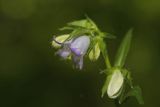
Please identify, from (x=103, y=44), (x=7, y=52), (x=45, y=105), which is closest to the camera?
(x=103, y=44)

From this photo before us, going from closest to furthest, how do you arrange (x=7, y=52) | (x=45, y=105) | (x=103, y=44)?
(x=103, y=44), (x=45, y=105), (x=7, y=52)

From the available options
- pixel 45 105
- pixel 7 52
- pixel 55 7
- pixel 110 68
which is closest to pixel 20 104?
pixel 45 105

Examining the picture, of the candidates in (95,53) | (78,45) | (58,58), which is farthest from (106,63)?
(58,58)

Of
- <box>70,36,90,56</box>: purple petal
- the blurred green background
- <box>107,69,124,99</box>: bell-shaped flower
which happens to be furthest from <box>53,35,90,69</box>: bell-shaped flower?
the blurred green background

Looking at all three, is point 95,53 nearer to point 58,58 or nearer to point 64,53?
point 64,53

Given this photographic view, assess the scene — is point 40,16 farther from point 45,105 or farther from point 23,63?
point 45,105

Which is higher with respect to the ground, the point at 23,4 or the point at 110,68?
the point at 23,4

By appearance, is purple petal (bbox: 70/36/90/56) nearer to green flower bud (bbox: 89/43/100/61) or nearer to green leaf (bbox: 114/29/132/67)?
green flower bud (bbox: 89/43/100/61)

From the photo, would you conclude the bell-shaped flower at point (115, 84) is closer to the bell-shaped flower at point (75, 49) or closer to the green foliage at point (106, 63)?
the green foliage at point (106, 63)
